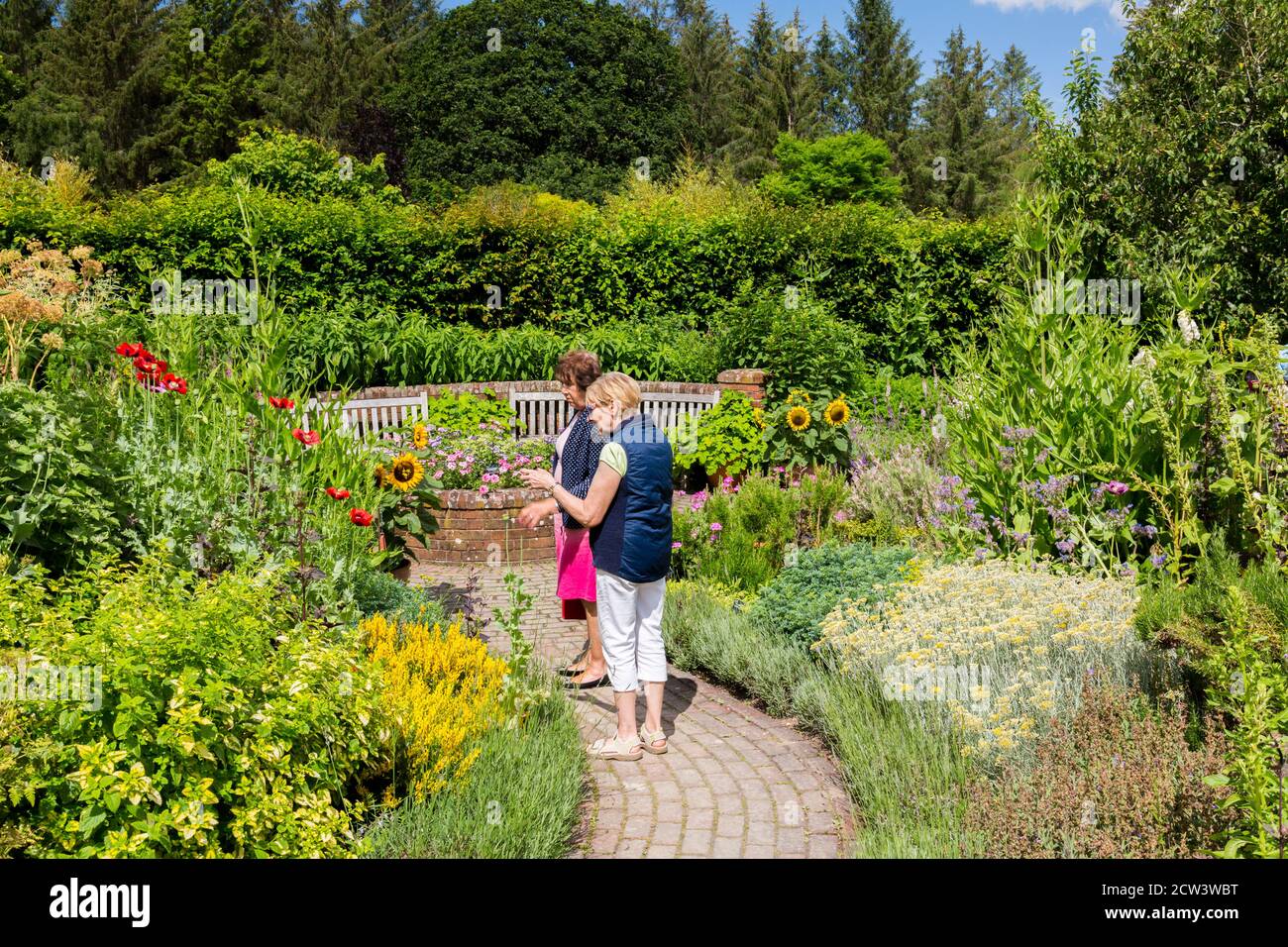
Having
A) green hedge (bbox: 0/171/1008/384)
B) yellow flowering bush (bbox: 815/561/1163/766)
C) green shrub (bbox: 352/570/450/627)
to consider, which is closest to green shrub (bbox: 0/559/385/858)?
green shrub (bbox: 352/570/450/627)

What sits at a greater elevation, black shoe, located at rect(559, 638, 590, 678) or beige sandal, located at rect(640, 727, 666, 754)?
black shoe, located at rect(559, 638, 590, 678)

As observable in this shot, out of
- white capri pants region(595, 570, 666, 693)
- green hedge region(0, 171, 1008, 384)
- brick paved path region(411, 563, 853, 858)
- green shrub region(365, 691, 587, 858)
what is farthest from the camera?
green hedge region(0, 171, 1008, 384)

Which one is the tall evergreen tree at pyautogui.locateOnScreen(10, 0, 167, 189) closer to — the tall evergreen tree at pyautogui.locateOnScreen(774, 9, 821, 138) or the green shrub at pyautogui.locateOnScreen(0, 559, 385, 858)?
the tall evergreen tree at pyautogui.locateOnScreen(774, 9, 821, 138)

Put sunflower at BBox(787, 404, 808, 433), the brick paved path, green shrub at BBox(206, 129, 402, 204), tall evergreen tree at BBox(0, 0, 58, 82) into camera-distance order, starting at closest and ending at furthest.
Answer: the brick paved path → sunflower at BBox(787, 404, 808, 433) → green shrub at BBox(206, 129, 402, 204) → tall evergreen tree at BBox(0, 0, 58, 82)

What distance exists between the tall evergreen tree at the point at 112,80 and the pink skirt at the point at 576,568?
3139 cm

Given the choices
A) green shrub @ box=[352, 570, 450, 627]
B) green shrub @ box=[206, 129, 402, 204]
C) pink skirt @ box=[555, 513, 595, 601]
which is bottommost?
green shrub @ box=[352, 570, 450, 627]

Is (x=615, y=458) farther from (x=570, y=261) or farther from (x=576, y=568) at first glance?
(x=570, y=261)

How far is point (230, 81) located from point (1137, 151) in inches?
1199

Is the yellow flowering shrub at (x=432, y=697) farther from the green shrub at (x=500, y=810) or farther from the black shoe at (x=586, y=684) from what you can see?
the black shoe at (x=586, y=684)

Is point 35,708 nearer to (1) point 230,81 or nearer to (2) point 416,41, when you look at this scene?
(1) point 230,81

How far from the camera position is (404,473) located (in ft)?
20.1

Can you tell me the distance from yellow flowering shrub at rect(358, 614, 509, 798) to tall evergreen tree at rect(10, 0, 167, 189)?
3193 cm

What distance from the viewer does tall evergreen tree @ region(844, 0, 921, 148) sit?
38125 millimetres

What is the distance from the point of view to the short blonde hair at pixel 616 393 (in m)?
4.44
